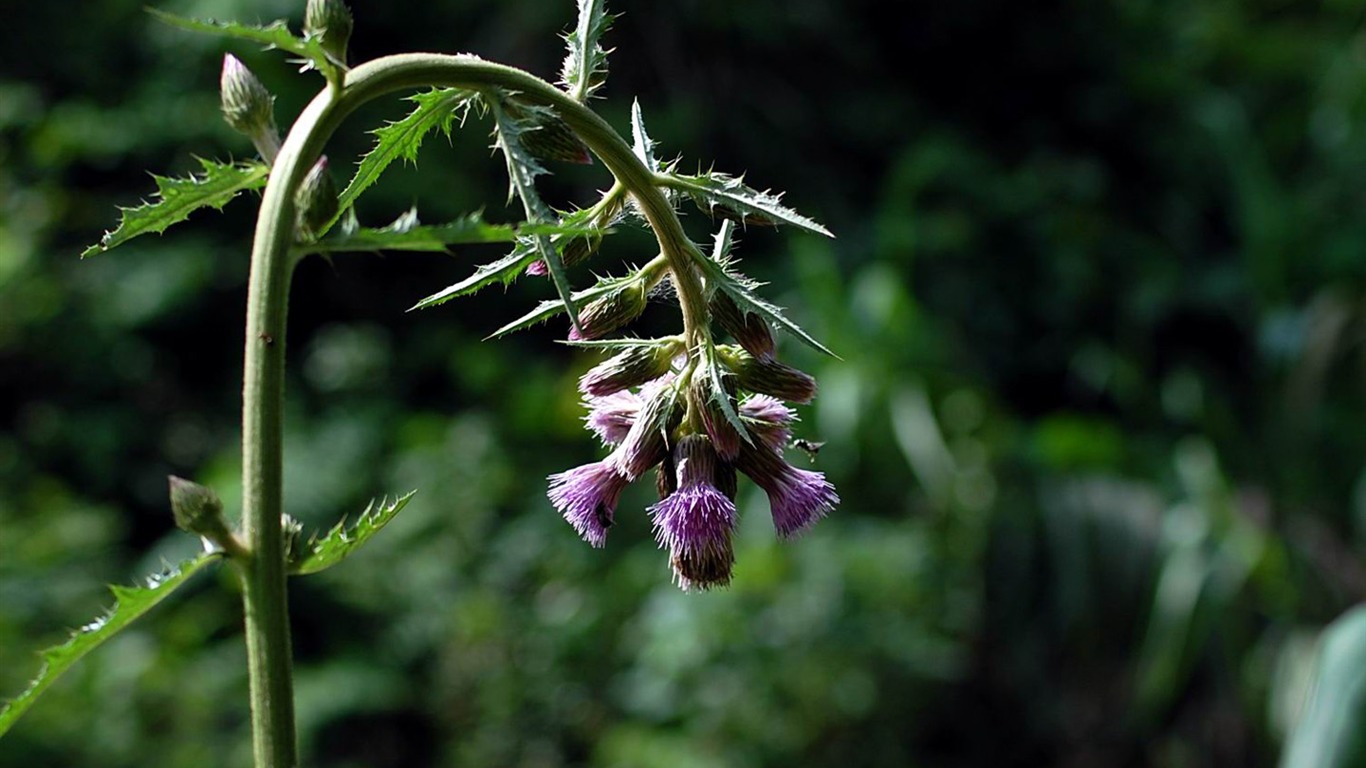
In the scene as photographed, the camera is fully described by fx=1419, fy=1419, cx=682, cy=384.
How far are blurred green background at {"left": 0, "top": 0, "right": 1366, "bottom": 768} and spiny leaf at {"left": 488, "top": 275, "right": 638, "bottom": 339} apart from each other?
8.41ft

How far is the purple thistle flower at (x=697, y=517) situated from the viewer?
856mm

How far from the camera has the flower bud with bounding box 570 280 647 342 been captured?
0.87 meters

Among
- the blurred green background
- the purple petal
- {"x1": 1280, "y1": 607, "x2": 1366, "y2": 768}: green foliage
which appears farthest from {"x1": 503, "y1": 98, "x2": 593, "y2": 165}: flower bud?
the blurred green background

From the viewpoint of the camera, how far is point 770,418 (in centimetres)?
93

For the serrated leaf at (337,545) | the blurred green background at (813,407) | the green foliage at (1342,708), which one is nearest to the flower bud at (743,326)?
the serrated leaf at (337,545)

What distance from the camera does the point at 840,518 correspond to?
12.9 feet

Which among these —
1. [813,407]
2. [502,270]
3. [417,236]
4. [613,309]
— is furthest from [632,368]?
[813,407]

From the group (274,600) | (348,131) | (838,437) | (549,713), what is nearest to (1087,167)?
(838,437)

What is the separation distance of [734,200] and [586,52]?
12cm

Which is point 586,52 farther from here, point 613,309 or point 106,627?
point 106,627

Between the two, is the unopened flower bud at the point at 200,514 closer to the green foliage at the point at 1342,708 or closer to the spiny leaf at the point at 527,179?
the spiny leaf at the point at 527,179

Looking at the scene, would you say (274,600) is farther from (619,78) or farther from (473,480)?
(619,78)

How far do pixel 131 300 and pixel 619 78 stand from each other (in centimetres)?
191

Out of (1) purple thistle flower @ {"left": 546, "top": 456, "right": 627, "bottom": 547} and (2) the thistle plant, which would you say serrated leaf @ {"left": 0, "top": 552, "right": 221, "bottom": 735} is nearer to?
(2) the thistle plant
